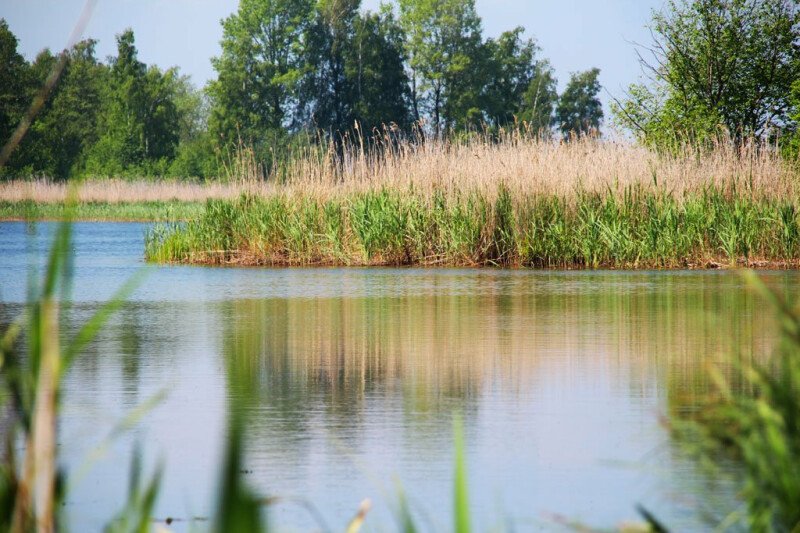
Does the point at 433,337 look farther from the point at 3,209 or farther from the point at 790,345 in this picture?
the point at 3,209

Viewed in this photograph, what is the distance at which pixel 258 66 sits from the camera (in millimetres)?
65188

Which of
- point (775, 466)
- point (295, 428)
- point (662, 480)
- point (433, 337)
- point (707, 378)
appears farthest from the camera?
point (433, 337)

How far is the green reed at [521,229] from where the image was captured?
15.5 metres

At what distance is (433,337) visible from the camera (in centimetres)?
812

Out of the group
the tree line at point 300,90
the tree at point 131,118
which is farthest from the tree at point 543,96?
the tree at point 131,118

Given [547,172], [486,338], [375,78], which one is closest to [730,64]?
[547,172]

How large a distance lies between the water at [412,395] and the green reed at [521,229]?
3678 mm

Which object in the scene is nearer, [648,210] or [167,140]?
[648,210]

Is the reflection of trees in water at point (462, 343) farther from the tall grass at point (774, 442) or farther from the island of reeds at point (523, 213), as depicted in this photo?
the island of reeds at point (523, 213)

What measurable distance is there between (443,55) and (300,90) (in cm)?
845

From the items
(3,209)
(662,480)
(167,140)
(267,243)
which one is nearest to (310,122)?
(167,140)

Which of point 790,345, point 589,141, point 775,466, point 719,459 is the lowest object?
point 719,459

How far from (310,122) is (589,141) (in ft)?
164

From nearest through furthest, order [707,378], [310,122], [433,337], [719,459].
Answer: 1. [719,459]
2. [707,378]
3. [433,337]
4. [310,122]
